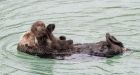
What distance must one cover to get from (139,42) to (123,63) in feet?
4.09

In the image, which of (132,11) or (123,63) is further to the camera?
(132,11)

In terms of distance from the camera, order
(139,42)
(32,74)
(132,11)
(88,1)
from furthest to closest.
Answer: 1. (88,1)
2. (132,11)
3. (139,42)
4. (32,74)

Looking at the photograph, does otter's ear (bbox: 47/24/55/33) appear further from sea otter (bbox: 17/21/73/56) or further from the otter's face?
the otter's face

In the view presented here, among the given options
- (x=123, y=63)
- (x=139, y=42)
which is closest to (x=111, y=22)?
(x=139, y=42)

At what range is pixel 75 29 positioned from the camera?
48.2ft

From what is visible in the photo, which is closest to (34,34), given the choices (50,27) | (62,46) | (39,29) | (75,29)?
(39,29)

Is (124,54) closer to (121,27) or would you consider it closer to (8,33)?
(121,27)

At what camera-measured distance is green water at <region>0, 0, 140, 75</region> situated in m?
12.2

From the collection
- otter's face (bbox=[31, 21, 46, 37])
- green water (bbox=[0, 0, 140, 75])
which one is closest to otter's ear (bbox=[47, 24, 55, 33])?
otter's face (bbox=[31, 21, 46, 37])

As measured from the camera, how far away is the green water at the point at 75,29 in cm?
1217

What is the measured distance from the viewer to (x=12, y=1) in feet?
59.1

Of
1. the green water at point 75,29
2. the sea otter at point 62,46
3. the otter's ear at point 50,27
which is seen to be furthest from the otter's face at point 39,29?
the green water at point 75,29

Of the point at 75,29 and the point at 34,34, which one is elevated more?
the point at 34,34

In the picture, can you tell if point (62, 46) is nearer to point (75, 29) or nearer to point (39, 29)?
point (39, 29)
